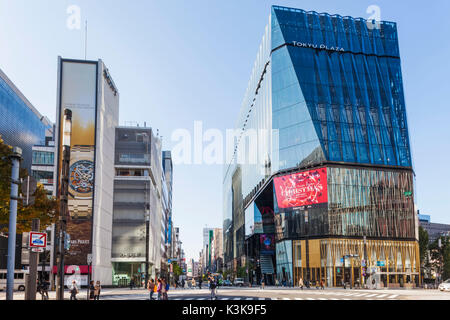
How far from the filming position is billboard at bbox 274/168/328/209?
87500 mm

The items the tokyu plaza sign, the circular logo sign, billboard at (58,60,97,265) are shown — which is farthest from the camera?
the tokyu plaza sign

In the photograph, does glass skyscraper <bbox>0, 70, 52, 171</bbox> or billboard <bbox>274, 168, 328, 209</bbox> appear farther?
glass skyscraper <bbox>0, 70, 52, 171</bbox>

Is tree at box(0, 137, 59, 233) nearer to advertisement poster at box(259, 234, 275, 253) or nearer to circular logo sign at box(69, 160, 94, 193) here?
circular logo sign at box(69, 160, 94, 193)

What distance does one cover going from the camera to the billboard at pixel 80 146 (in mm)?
77688

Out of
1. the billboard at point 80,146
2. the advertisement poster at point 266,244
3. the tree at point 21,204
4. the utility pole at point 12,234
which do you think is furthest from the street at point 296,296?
the advertisement poster at point 266,244

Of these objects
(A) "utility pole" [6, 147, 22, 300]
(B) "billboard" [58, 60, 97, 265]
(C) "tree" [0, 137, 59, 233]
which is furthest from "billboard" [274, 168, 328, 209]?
(A) "utility pole" [6, 147, 22, 300]

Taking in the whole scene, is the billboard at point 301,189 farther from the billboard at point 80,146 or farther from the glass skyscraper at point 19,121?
the glass skyscraper at point 19,121

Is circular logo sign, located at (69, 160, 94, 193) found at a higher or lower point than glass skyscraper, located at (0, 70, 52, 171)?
lower

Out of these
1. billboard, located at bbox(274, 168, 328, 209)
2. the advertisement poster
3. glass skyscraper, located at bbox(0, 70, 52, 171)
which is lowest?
the advertisement poster

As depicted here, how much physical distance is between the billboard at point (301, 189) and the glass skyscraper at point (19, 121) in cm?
5707

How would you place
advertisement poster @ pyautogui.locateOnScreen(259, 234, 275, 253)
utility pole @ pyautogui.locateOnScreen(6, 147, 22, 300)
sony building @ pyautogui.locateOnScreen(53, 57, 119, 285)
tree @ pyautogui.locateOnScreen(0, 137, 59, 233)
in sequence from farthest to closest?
advertisement poster @ pyautogui.locateOnScreen(259, 234, 275, 253) → sony building @ pyautogui.locateOnScreen(53, 57, 119, 285) → tree @ pyautogui.locateOnScreen(0, 137, 59, 233) → utility pole @ pyautogui.locateOnScreen(6, 147, 22, 300)

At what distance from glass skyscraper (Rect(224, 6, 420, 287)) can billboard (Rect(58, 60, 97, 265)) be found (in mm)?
34946

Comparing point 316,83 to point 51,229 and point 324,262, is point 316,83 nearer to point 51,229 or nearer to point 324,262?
point 324,262
